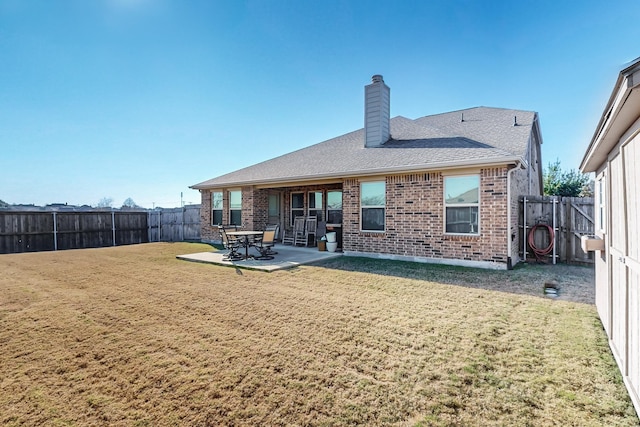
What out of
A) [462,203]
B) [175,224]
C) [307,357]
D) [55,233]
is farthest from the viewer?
[175,224]

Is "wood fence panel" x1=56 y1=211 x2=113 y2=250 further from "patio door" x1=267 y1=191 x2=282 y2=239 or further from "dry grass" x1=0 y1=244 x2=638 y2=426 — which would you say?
"dry grass" x1=0 y1=244 x2=638 y2=426

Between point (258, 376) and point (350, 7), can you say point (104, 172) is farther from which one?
point (258, 376)

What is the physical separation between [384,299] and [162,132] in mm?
14917

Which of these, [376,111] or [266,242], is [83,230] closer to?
[266,242]

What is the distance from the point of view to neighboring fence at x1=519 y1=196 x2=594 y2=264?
8.05m

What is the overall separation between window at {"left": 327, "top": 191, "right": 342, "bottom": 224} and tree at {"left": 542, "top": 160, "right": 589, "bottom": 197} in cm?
1482

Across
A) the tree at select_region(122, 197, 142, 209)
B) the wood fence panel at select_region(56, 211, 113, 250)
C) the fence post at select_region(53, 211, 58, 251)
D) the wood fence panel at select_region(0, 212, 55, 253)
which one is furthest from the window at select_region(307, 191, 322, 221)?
the tree at select_region(122, 197, 142, 209)

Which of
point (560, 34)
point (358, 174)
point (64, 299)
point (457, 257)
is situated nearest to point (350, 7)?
point (358, 174)

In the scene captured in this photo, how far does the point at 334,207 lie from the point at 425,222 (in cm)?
449

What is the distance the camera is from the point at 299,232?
12695 mm

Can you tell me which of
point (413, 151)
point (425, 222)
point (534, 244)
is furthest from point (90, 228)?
point (534, 244)

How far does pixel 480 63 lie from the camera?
11.9m

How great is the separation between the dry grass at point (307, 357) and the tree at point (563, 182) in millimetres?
17517

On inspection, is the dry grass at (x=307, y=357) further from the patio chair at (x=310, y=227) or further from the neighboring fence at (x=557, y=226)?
the patio chair at (x=310, y=227)
